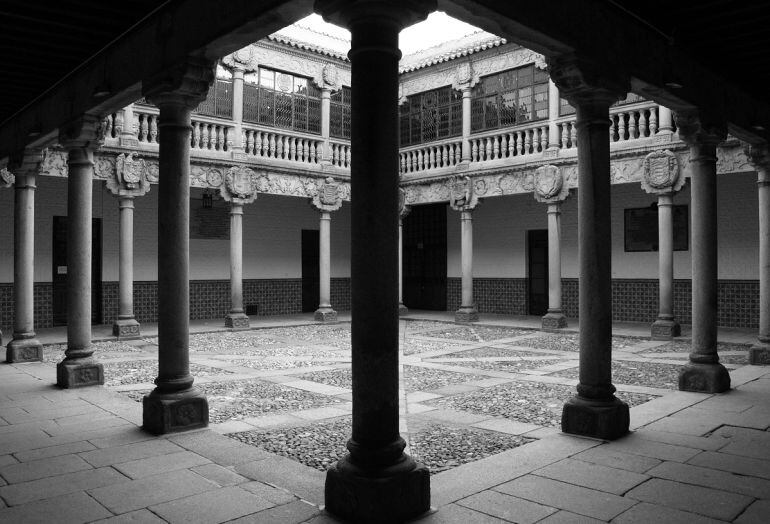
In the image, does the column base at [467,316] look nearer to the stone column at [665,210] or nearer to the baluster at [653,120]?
the stone column at [665,210]

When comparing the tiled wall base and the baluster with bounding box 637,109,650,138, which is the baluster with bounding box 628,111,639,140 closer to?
the baluster with bounding box 637,109,650,138

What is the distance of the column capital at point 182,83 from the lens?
5625 mm

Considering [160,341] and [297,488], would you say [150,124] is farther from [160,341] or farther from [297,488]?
[297,488]

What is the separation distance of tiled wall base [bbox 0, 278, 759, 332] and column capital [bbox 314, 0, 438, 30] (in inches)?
479

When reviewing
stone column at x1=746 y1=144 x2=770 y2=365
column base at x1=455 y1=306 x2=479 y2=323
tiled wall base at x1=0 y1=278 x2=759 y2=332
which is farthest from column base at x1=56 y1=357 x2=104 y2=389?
column base at x1=455 y1=306 x2=479 y2=323

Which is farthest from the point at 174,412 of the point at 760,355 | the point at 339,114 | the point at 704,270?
the point at 339,114

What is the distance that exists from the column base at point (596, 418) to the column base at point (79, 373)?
18.8 feet

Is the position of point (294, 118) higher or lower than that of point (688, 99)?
higher

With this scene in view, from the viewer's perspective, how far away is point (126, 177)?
543 inches

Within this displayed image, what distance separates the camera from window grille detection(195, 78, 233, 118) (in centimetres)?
1577

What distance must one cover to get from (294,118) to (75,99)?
10.4 m

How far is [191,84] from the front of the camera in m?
5.75

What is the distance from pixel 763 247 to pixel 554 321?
582 cm

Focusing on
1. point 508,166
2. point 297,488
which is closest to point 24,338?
point 297,488
